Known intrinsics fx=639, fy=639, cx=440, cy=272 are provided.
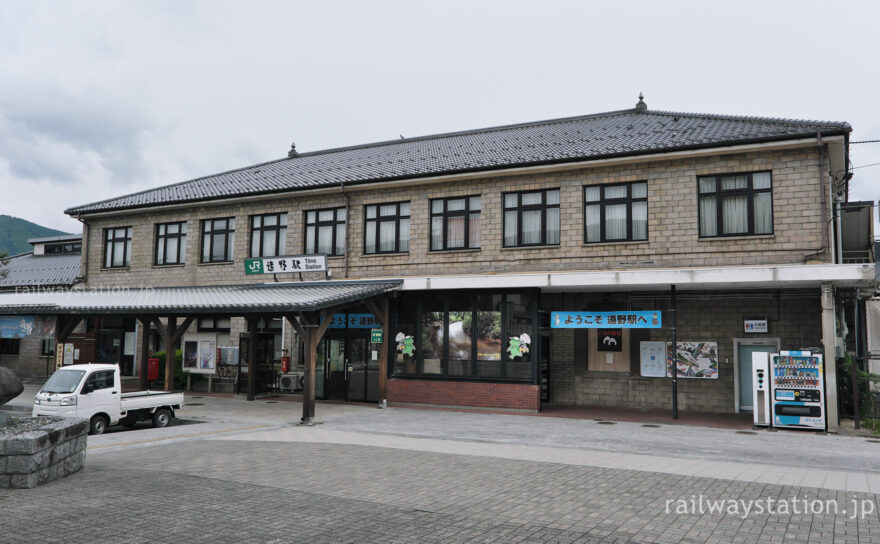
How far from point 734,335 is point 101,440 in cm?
1533

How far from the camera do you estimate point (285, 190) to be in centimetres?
2127

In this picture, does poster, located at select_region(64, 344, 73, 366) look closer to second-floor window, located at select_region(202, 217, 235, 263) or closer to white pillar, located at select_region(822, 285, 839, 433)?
second-floor window, located at select_region(202, 217, 235, 263)

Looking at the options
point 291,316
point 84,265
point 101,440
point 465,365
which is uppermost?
point 84,265

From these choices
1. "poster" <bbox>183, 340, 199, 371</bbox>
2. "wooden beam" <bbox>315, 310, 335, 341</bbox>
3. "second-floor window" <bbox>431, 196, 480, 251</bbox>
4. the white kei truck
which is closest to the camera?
the white kei truck

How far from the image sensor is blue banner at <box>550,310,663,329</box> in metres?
16.0

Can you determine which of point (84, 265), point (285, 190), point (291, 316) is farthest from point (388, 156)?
point (84, 265)

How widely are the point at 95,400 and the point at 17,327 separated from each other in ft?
32.1

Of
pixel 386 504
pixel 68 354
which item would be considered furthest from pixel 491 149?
pixel 386 504

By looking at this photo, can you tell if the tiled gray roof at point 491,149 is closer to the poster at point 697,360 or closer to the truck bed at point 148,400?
the poster at point 697,360

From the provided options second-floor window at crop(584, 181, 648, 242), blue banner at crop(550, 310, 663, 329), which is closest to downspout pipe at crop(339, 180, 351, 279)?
blue banner at crop(550, 310, 663, 329)

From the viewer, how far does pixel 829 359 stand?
13953mm

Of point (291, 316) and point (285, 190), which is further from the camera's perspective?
point (285, 190)

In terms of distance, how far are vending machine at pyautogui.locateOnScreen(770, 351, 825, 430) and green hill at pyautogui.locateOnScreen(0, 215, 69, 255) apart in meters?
145

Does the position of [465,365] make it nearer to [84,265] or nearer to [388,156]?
[388,156]
